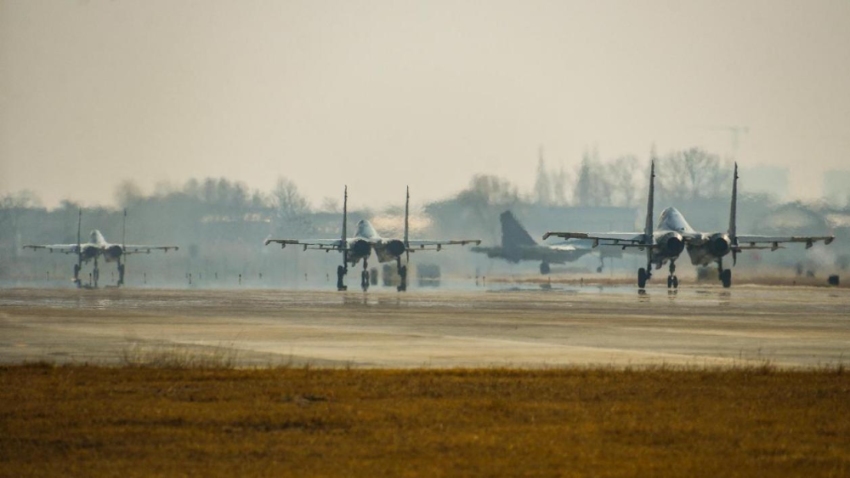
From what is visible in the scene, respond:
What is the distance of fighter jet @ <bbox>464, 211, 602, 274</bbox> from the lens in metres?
125

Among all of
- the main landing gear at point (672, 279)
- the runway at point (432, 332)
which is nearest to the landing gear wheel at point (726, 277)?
the main landing gear at point (672, 279)

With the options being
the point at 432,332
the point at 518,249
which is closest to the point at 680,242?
the point at 432,332

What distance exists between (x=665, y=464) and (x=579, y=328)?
24.2m

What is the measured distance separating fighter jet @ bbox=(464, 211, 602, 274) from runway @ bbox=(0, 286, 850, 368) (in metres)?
65.7

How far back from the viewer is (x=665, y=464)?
1432 centimetres

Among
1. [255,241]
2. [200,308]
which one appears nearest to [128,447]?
[200,308]

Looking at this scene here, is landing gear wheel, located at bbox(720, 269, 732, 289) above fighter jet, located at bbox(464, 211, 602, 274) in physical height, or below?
below

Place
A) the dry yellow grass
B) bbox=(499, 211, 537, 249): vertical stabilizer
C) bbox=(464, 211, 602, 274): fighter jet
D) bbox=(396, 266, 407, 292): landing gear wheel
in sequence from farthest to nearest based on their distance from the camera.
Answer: bbox=(464, 211, 602, 274): fighter jet < bbox=(499, 211, 537, 249): vertical stabilizer < bbox=(396, 266, 407, 292): landing gear wheel < the dry yellow grass

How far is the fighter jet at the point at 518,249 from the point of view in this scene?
125m

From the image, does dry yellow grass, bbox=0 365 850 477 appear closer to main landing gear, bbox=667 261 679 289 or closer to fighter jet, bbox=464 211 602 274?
main landing gear, bbox=667 261 679 289

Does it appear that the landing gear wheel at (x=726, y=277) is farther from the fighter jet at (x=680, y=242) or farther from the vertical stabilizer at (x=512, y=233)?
the vertical stabilizer at (x=512, y=233)

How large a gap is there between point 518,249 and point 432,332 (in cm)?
9145

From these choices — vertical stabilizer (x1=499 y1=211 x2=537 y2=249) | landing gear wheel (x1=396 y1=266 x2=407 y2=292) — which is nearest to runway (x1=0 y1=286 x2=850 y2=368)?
landing gear wheel (x1=396 y1=266 x2=407 y2=292)

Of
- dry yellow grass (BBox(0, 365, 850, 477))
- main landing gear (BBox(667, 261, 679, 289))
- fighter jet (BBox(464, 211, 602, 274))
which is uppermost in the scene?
fighter jet (BBox(464, 211, 602, 274))
